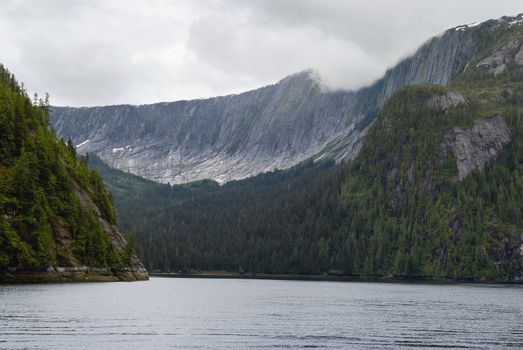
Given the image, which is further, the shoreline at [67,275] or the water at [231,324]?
the shoreline at [67,275]

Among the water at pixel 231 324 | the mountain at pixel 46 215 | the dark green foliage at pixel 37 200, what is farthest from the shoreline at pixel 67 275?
the water at pixel 231 324

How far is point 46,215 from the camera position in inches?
5512

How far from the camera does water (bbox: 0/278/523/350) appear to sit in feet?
205

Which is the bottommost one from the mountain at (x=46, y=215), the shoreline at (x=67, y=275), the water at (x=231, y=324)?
the water at (x=231, y=324)

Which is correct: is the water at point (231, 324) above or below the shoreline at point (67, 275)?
below

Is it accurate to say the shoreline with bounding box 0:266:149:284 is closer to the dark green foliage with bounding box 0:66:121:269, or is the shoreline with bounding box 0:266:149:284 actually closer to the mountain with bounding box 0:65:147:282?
the mountain with bounding box 0:65:147:282

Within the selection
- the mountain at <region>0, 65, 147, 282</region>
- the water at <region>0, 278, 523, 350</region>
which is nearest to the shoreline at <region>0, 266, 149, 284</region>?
the mountain at <region>0, 65, 147, 282</region>

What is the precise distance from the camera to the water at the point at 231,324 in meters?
62.6

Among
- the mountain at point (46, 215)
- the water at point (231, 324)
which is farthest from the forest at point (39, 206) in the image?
the water at point (231, 324)

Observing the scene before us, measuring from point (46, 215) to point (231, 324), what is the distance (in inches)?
2878

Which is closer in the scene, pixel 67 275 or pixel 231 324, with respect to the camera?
pixel 231 324

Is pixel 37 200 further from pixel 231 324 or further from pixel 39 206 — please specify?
pixel 231 324

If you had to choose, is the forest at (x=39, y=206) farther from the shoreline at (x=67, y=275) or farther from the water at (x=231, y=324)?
the water at (x=231, y=324)

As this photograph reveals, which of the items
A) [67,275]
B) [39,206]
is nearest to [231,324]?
[39,206]
